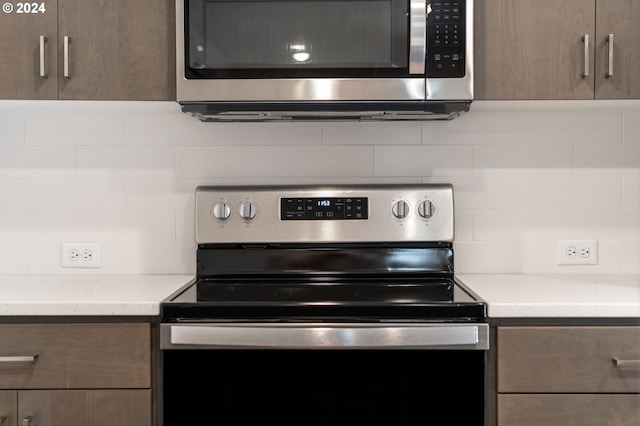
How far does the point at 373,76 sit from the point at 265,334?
0.72m

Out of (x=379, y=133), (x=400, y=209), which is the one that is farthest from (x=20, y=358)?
(x=379, y=133)

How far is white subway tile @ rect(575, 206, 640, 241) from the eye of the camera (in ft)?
6.27

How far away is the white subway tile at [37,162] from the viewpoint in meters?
1.92

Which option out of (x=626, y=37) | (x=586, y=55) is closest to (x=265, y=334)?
(x=586, y=55)

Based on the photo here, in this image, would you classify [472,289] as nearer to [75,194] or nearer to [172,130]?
[172,130]

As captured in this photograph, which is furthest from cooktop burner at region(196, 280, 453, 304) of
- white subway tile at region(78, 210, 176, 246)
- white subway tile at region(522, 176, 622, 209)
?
white subway tile at region(522, 176, 622, 209)

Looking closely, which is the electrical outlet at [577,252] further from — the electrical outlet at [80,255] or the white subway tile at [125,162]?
the electrical outlet at [80,255]

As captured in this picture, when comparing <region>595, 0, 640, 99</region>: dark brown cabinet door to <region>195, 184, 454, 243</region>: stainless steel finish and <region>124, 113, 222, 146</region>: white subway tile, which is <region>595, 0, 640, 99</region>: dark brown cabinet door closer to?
<region>195, 184, 454, 243</region>: stainless steel finish

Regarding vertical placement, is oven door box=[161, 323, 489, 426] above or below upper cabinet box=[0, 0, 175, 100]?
below

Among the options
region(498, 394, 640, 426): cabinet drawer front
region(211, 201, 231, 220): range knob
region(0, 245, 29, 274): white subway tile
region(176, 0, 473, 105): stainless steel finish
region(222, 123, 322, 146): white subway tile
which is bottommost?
region(498, 394, 640, 426): cabinet drawer front

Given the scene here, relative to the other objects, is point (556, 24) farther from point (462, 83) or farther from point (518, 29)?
point (462, 83)

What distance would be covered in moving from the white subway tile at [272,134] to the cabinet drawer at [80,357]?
2.46 ft

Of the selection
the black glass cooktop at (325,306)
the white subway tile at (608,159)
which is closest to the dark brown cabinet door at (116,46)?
the black glass cooktop at (325,306)

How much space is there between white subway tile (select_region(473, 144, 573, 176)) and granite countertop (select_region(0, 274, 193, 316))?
99 centimetres
